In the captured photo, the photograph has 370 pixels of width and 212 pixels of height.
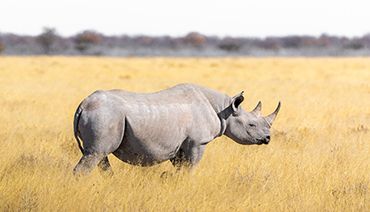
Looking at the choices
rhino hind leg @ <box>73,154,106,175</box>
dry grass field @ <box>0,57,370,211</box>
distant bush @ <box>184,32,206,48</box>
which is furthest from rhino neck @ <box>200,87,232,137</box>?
distant bush @ <box>184,32,206,48</box>

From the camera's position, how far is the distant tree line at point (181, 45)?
89812mm

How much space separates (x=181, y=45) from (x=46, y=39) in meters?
21.0

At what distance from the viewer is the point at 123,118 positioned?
6980 millimetres

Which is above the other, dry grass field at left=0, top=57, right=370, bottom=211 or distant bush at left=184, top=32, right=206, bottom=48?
dry grass field at left=0, top=57, right=370, bottom=211

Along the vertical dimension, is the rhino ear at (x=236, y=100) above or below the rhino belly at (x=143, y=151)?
above

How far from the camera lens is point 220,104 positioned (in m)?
8.17

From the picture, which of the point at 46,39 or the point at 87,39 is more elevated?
the point at 46,39

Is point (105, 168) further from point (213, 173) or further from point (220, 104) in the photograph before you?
point (220, 104)

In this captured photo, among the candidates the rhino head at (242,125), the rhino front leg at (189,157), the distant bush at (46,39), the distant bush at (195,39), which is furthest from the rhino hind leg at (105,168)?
the distant bush at (195,39)

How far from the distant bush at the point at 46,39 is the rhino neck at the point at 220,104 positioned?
276ft

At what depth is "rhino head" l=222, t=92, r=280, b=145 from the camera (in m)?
8.22

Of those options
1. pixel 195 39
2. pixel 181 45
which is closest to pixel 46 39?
pixel 181 45

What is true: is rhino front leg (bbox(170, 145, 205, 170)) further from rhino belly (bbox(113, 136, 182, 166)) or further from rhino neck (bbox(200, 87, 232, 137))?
rhino neck (bbox(200, 87, 232, 137))

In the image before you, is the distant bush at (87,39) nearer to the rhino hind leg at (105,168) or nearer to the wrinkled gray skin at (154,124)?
the wrinkled gray skin at (154,124)
